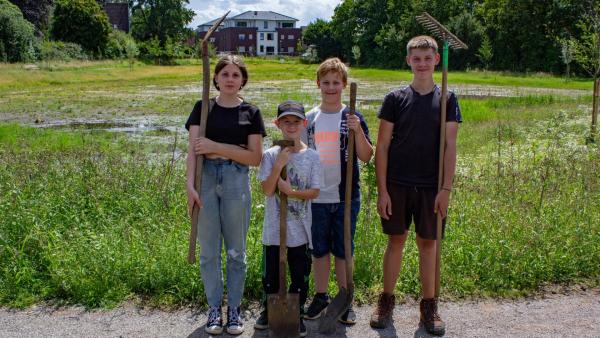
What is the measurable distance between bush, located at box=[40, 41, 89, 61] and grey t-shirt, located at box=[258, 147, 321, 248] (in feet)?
163

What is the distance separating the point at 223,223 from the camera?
3.88m

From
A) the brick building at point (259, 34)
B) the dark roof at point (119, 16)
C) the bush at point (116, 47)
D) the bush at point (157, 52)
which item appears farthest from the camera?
the brick building at point (259, 34)

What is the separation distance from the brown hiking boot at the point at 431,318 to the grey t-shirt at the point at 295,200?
3.05ft

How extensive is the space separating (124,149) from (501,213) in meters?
8.74

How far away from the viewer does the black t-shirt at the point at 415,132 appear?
380cm

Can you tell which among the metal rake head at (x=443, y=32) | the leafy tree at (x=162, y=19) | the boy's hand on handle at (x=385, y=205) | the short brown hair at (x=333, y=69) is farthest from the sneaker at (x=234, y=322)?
the leafy tree at (x=162, y=19)

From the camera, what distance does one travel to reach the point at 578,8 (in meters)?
49.2

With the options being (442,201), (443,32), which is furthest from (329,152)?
(443,32)

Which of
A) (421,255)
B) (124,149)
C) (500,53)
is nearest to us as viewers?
(421,255)

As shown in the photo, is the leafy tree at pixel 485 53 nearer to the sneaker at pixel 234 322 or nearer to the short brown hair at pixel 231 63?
the short brown hair at pixel 231 63

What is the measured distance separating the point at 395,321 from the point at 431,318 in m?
0.28

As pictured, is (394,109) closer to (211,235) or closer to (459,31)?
(211,235)

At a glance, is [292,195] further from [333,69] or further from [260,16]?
[260,16]

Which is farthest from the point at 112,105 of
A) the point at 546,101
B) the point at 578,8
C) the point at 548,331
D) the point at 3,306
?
the point at 578,8
